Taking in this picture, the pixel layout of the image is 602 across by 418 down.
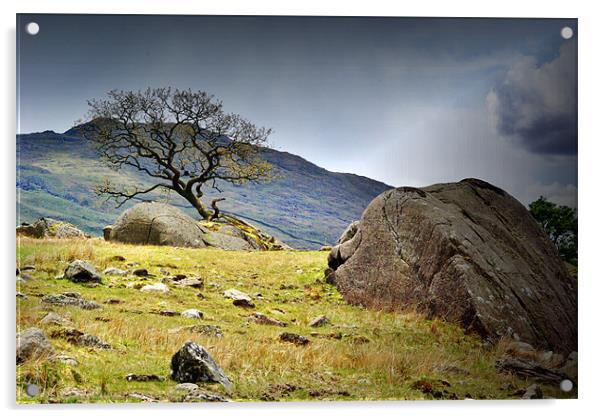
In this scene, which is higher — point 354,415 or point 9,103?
point 9,103

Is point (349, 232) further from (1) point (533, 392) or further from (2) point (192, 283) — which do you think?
(1) point (533, 392)

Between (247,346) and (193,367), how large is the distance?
68cm

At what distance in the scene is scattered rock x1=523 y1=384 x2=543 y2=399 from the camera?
7.93 metres

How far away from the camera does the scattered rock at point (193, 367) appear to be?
7363mm

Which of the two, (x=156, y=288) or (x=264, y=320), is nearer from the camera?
(x=264, y=320)

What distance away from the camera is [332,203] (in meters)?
8.55

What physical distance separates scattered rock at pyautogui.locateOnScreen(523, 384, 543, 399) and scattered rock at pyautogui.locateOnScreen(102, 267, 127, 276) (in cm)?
502

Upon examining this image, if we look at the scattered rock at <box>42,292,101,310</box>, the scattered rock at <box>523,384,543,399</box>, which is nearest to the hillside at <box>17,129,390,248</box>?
the scattered rock at <box>42,292,101,310</box>

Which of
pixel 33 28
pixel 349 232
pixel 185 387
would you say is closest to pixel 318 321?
pixel 349 232

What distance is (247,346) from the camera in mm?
7742

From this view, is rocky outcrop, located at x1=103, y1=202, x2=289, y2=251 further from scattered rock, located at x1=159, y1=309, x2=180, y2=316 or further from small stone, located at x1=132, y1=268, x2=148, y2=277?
scattered rock, located at x1=159, y1=309, x2=180, y2=316

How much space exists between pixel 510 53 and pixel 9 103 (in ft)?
19.8
